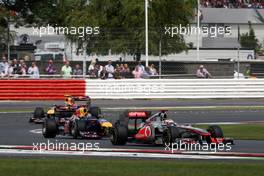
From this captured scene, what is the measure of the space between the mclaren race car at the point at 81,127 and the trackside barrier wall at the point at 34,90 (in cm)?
1394

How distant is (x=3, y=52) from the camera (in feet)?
119

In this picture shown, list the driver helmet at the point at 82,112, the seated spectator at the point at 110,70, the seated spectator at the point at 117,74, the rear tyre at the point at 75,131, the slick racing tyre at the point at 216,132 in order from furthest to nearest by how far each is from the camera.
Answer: the seated spectator at the point at 117,74 < the seated spectator at the point at 110,70 < the driver helmet at the point at 82,112 < the rear tyre at the point at 75,131 < the slick racing tyre at the point at 216,132

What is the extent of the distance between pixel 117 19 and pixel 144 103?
13469 millimetres

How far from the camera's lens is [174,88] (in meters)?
34.2

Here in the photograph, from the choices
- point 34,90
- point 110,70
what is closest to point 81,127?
point 34,90

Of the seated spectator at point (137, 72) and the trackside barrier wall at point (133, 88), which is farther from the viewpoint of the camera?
the seated spectator at point (137, 72)

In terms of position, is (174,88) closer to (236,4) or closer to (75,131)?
(75,131)

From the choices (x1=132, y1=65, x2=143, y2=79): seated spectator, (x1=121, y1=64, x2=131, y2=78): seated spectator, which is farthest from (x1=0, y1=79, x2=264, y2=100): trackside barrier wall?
(x1=121, y1=64, x2=131, y2=78): seated spectator

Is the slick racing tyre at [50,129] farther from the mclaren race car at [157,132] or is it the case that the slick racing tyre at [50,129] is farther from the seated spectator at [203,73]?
the seated spectator at [203,73]

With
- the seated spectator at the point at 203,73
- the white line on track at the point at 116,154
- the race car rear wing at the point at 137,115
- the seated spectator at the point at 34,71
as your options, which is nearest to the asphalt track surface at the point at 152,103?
the seated spectator at the point at 34,71

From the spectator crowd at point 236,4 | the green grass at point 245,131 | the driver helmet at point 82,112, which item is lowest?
the green grass at point 245,131

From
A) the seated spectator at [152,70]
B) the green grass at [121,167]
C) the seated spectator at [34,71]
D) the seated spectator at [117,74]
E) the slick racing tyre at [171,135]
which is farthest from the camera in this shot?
the seated spectator at [152,70]

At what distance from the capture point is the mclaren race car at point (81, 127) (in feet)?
60.7

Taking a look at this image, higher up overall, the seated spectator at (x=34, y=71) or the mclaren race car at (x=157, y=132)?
the seated spectator at (x=34, y=71)
